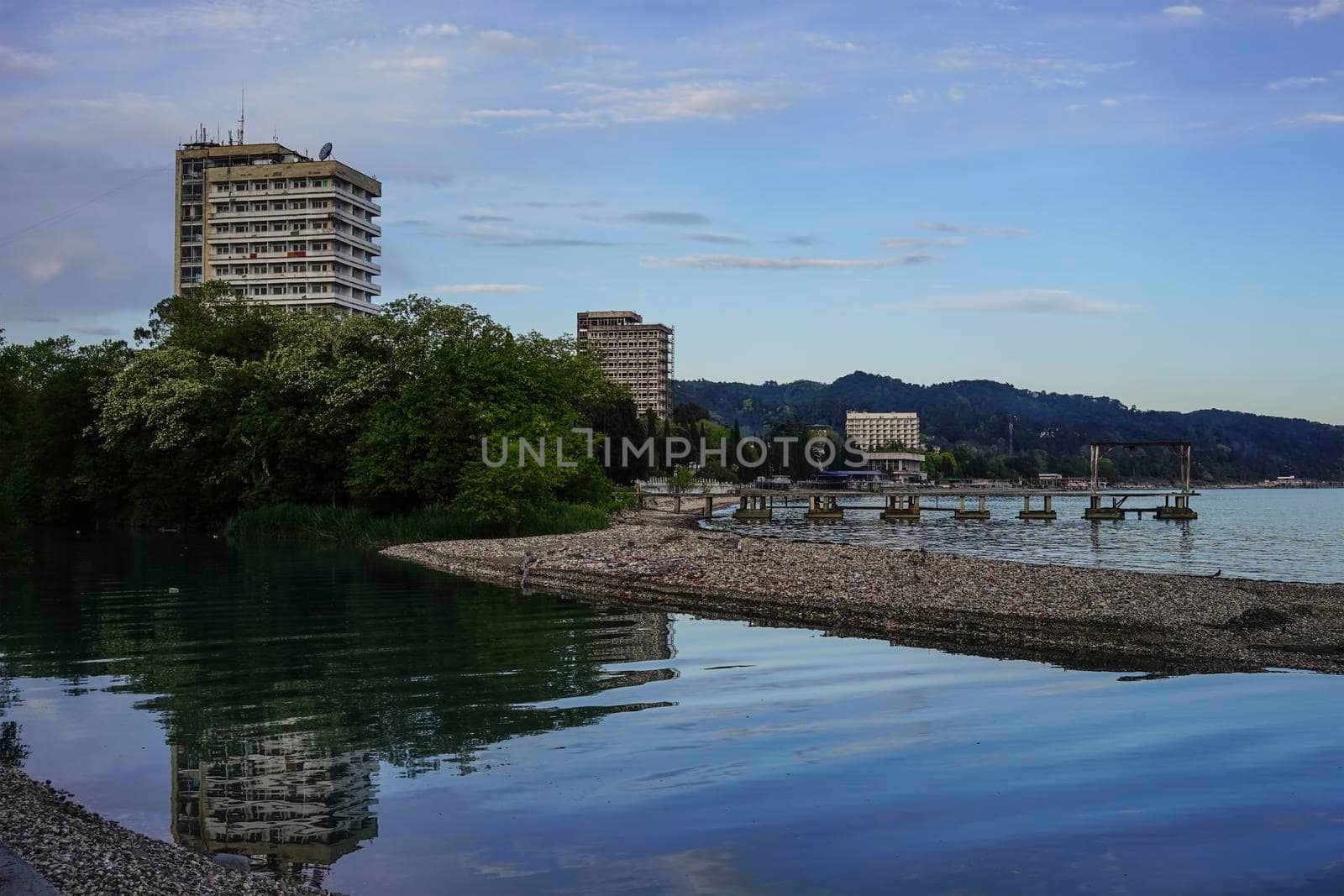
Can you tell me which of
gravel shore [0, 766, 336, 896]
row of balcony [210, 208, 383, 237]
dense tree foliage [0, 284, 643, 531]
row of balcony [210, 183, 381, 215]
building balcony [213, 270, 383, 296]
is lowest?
gravel shore [0, 766, 336, 896]

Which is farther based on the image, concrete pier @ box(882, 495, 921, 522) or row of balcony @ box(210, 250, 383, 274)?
row of balcony @ box(210, 250, 383, 274)

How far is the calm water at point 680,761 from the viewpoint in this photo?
10.3 meters

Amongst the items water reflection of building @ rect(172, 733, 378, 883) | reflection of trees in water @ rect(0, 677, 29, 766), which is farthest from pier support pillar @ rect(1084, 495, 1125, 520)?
water reflection of building @ rect(172, 733, 378, 883)

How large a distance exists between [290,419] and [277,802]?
5090cm

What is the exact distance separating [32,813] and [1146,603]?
72.5 ft

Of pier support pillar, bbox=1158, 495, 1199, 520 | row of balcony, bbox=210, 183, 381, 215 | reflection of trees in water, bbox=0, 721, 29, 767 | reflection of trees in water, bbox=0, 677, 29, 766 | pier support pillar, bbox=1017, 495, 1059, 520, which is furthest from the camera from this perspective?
row of balcony, bbox=210, 183, 381, 215

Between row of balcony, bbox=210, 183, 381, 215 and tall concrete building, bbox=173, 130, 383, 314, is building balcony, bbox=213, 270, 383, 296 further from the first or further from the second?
row of balcony, bbox=210, 183, 381, 215

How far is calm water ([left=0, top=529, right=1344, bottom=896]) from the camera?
10.3 metres

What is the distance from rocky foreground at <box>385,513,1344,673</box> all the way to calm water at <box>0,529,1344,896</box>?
195 cm

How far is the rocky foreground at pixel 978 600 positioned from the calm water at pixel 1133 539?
1314 cm

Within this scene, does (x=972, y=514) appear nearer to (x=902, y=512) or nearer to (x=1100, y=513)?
(x=902, y=512)

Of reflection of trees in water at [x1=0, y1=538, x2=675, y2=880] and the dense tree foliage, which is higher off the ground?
the dense tree foliage

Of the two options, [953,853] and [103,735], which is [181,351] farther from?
[953,853]

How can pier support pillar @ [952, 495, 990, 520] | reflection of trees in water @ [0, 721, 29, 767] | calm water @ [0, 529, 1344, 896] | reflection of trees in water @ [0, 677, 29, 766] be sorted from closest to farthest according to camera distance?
1. calm water @ [0, 529, 1344, 896]
2. reflection of trees in water @ [0, 721, 29, 767]
3. reflection of trees in water @ [0, 677, 29, 766]
4. pier support pillar @ [952, 495, 990, 520]
